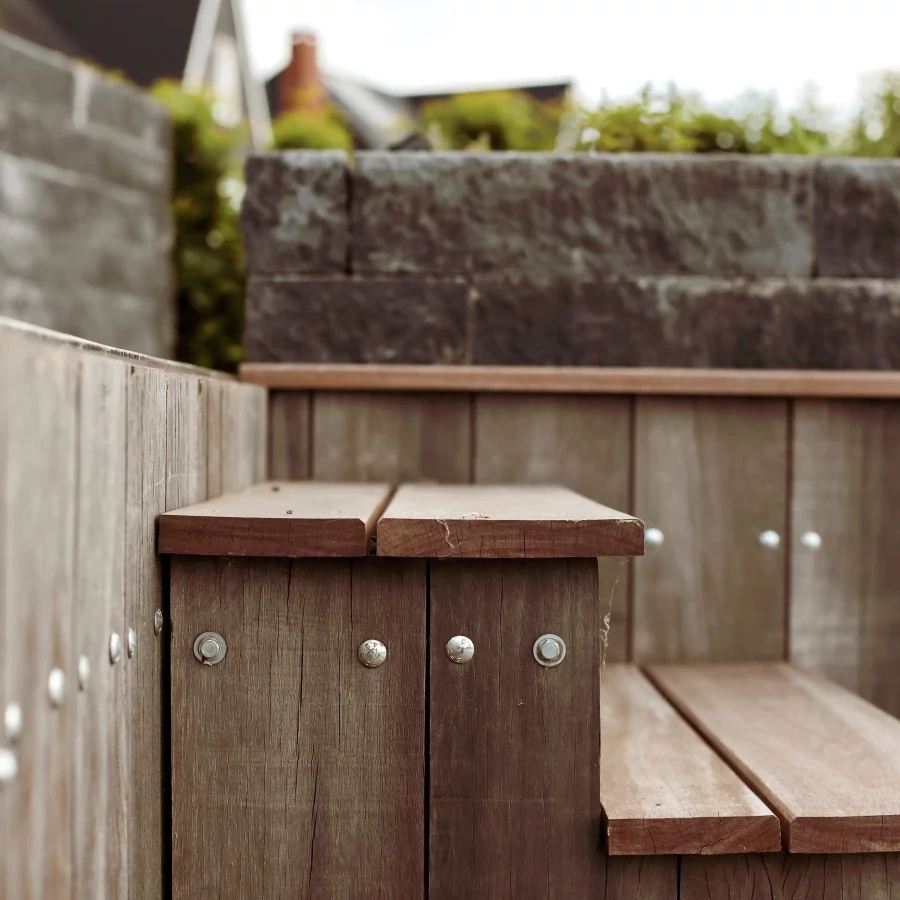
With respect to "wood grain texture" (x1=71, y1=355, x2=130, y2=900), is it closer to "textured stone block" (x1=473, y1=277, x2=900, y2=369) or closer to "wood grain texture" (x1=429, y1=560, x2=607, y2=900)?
"wood grain texture" (x1=429, y1=560, x2=607, y2=900)

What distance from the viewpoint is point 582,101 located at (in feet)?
6.91

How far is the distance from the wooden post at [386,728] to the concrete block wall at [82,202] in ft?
9.89

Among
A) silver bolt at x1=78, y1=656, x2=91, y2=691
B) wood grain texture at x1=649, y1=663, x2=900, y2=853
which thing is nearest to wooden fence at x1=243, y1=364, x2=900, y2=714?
wood grain texture at x1=649, y1=663, x2=900, y2=853

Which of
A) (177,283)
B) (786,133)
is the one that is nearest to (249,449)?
(786,133)

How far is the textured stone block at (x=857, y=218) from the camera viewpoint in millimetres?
1789

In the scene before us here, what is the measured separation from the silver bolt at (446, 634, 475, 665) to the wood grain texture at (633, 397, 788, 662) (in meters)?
0.75

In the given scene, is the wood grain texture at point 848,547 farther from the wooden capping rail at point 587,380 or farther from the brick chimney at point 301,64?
the brick chimney at point 301,64

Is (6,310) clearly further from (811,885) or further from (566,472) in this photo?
(811,885)

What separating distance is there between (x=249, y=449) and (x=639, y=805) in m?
0.88

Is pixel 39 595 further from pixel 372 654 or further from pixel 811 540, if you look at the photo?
pixel 811 540

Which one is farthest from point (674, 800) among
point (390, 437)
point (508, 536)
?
point (390, 437)

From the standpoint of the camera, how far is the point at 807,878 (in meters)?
1.05

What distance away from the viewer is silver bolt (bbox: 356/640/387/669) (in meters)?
1.03

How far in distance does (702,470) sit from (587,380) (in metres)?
0.29
